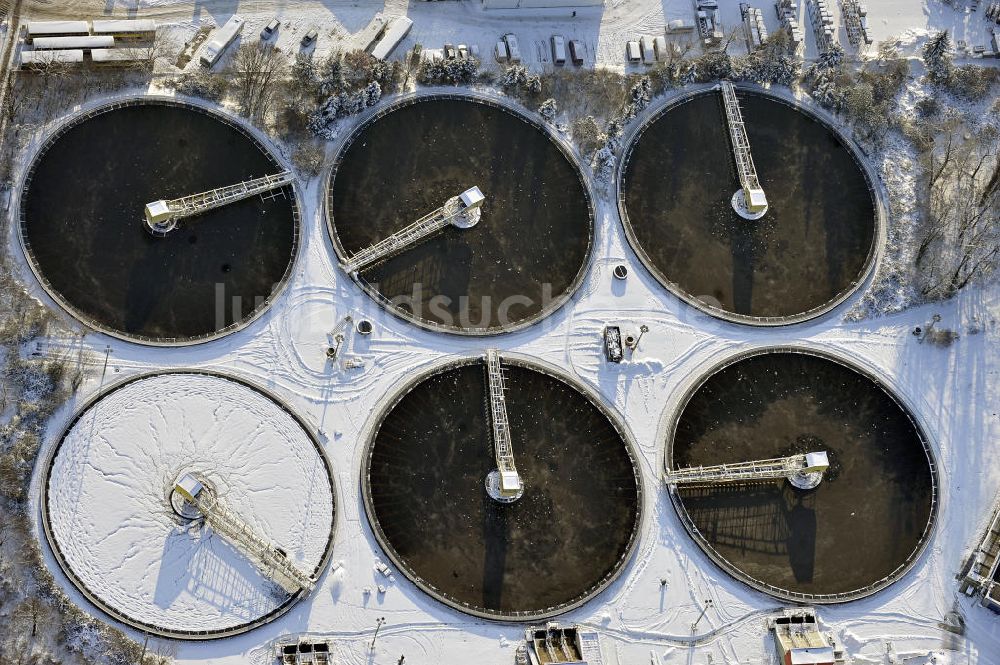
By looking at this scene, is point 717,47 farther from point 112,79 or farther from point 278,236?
point 112,79

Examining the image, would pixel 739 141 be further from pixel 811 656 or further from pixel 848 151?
pixel 811 656

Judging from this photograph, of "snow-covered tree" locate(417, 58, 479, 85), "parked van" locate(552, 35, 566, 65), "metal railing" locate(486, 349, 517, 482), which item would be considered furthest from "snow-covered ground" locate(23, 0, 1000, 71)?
"metal railing" locate(486, 349, 517, 482)

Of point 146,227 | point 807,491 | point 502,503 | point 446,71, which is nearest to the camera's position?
point 502,503

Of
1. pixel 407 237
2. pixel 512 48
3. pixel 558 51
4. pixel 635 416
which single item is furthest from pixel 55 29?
pixel 635 416

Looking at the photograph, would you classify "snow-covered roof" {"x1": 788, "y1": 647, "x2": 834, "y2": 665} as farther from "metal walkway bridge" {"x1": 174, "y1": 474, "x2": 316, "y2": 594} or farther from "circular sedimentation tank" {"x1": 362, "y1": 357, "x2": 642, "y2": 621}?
"metal walkway bridge" {"x1": 174, "y1": 474, "x2": 316, "y2": 594}

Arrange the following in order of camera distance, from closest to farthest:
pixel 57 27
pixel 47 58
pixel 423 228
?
pixel 423 228
pixel 47 58
pixel 57 27

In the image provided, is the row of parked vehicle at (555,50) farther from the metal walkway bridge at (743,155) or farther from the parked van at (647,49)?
the metal walkway bridge at (743,155)
